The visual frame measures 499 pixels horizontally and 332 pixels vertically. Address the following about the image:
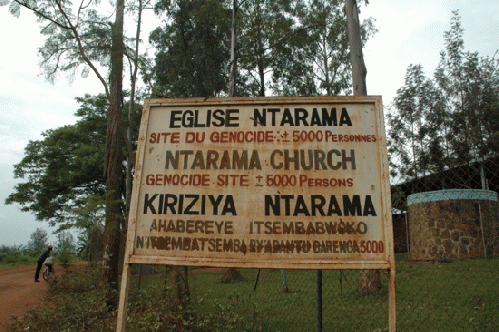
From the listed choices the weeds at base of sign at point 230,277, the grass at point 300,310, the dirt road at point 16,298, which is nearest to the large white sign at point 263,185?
the grass at point 300,310

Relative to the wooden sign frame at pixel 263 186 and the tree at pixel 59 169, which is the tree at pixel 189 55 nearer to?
the tree at pixel 59 169

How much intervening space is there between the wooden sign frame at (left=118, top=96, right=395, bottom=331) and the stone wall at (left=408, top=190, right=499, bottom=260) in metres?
10.1

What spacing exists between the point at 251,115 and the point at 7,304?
983 cm

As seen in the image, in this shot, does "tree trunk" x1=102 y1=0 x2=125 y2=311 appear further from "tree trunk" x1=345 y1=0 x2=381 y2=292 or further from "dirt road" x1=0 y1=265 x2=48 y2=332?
"tree trunk" x1=345 y1=0 x2=381 y2=292

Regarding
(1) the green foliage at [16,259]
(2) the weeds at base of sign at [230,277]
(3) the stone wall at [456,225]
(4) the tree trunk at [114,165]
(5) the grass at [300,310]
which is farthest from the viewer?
(1) the green foliage at [16,259]

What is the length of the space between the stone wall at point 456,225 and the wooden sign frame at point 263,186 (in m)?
10.1

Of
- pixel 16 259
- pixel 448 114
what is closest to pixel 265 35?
pixel 448 114

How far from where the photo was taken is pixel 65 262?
47.4 feet

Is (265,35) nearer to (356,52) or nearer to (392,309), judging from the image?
(356,52)

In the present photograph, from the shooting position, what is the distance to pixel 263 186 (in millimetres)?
3119

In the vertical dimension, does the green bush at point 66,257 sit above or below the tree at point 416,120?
below

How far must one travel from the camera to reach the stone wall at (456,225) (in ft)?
38.4

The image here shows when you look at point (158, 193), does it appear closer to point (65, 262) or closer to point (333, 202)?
point (333, 202)

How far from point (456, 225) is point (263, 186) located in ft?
39.0
